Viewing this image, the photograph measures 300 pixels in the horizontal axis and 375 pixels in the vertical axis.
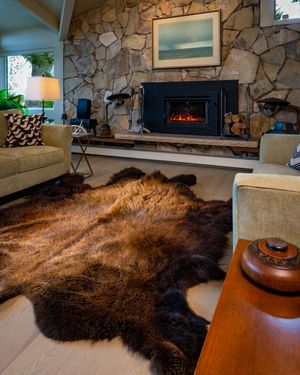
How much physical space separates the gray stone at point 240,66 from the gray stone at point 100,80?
2.17m

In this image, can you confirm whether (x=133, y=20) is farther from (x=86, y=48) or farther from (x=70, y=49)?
(x=70, y=49)

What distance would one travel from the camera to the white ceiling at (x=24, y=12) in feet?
17.7

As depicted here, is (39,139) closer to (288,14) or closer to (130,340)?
(130,340)

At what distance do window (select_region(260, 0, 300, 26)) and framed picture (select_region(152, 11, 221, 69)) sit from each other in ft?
2.22

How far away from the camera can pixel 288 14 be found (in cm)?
439

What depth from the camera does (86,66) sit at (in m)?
5.87

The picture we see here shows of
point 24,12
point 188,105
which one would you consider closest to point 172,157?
point 188,105

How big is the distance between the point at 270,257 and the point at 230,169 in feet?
13.0

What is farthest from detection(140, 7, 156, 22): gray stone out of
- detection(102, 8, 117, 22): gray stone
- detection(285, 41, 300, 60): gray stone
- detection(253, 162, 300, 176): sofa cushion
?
detection(253, 162, 300, 176): sofa cushion

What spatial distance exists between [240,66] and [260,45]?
0.39 meters

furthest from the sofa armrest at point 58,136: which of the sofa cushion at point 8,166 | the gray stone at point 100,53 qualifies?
the gray stone at point 100,53

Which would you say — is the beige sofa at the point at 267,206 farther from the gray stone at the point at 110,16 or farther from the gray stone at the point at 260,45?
the gray stone at the point at 110,16

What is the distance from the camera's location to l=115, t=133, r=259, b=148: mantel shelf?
4434 millimetres

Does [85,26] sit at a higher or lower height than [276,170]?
higher
